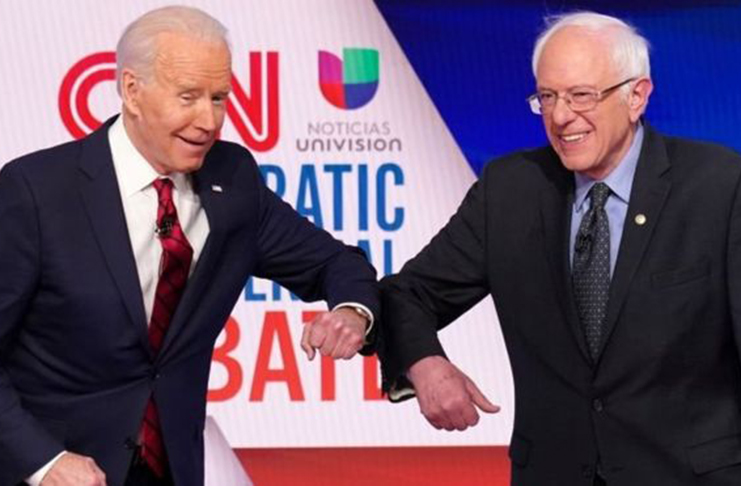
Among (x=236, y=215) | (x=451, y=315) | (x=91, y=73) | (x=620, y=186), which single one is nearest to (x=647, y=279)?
(x=620, y=186)

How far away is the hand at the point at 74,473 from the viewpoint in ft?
10.8

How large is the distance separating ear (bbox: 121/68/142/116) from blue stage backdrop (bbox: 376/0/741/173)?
1.88 m

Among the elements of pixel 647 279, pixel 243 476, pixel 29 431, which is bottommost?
pixel 243 476

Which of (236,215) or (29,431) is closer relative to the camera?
(29,431)

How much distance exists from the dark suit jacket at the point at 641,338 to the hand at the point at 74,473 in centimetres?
66

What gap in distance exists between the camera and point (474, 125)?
209 inches

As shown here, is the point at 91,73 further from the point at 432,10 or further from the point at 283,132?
the point at 432,10

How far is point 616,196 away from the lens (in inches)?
140

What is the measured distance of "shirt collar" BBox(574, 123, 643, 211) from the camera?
356 cm

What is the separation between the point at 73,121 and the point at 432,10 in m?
1.07

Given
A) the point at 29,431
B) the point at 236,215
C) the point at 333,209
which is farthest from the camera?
the point at 333,209

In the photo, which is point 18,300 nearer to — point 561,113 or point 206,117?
point 206,117

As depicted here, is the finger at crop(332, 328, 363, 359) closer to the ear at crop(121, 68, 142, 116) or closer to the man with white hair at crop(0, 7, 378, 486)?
the man with white hair at crop(0, 7, 378, 486)

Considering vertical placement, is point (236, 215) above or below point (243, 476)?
above
